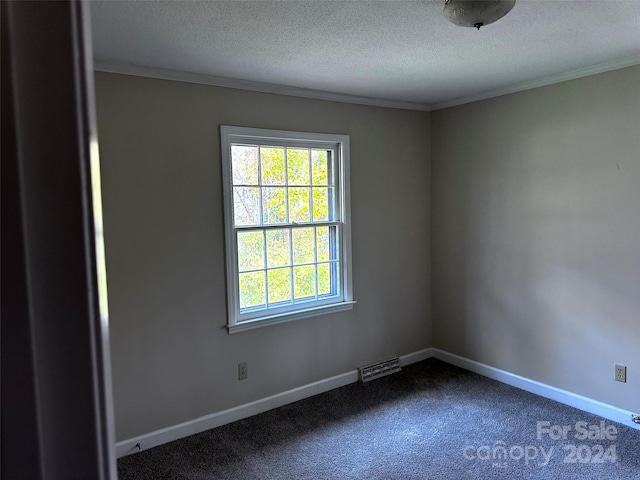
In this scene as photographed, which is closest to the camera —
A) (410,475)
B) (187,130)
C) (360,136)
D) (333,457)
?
(410,475)

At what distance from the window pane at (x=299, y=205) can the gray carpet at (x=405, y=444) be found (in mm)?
1423

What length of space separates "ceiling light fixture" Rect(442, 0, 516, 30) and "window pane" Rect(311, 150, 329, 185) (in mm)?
1758

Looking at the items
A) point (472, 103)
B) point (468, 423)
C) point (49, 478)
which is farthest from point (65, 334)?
point (472, 103)

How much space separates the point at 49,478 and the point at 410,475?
250cm

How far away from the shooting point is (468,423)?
10.1ft

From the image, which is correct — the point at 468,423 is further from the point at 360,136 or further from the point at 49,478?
the point at 49,478

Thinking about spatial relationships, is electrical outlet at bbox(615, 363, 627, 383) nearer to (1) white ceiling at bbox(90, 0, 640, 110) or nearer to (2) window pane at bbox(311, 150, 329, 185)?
(1) white ceiling at bbox(90, 0, 640, 110)

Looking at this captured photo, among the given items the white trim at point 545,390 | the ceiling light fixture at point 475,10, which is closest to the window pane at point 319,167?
the ceiling light fixture at point 475,10

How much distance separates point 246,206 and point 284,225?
1.10 feet

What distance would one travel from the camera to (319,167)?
3609mm

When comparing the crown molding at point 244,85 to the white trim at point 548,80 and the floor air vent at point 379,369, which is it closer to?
the white trim at point 548,80

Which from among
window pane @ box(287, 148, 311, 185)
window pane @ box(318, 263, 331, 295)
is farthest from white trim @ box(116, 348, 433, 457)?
window pane @ box(287, 148, 311, 185)

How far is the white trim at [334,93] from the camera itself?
8.98 ft

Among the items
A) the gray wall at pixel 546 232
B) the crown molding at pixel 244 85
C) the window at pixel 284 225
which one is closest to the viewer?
the crown molding at pixel 244 85
